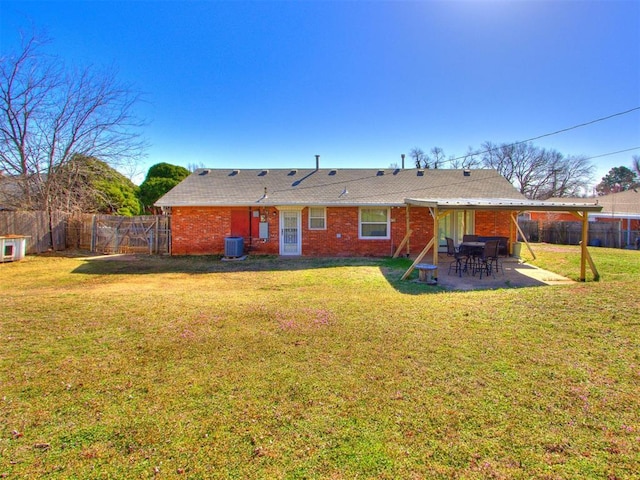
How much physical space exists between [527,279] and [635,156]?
40939 mm

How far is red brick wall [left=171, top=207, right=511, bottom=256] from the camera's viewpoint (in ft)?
45.6

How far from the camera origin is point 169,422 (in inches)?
109

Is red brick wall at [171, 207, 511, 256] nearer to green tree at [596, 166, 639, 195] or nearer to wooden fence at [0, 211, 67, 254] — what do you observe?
wooden fence at [0, 211, 67, 254]

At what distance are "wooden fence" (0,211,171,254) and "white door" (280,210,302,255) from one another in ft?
17.1

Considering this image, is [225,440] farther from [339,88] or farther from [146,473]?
[339,88]

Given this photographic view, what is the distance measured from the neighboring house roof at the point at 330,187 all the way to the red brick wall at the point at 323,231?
0.51 meters

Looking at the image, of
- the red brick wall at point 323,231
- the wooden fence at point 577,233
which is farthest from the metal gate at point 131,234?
the wooden fence at point 577,233

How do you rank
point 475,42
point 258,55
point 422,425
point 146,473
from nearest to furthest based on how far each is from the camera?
point 146,473 → point 422,425 → point 475,42 → point 258,55

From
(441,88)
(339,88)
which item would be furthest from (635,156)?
(339,88)

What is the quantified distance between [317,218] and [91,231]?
11033mm

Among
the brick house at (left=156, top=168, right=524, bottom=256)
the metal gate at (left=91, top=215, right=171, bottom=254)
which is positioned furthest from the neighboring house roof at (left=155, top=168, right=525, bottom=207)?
the metal gate at (left=91, top=215, right=171, bottom=254)

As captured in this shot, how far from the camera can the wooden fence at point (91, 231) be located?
14.2 meters

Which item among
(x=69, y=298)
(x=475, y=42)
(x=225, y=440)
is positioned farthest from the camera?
(x=475, y=42)

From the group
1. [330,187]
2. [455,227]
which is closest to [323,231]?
[330,187]
